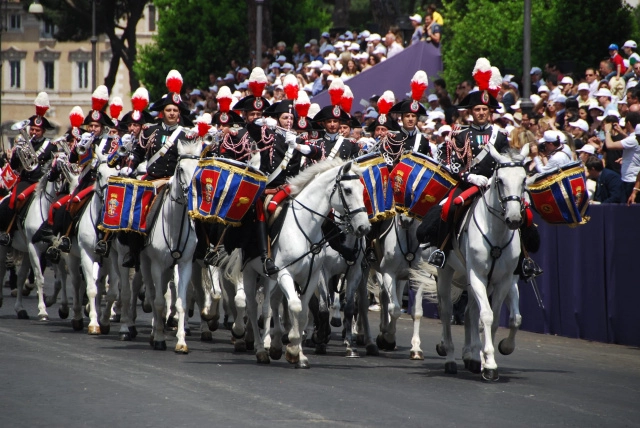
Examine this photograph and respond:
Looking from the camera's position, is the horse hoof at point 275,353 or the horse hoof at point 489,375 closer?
the horse hoof at point 489,375

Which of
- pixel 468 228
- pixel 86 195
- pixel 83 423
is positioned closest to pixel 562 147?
pixel 468 228

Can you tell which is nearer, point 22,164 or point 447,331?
point 447,331

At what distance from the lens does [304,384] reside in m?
12.4

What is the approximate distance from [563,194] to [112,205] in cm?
560

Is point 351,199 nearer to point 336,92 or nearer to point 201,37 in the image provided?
point 336,92

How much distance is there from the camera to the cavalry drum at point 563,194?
13.6m

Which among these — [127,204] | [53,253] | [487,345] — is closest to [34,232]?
[53,253]

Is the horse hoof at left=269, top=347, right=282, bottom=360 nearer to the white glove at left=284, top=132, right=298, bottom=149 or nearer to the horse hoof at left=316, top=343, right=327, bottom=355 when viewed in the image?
the horse hoof at left=316, top=343, right=327, bottom=355

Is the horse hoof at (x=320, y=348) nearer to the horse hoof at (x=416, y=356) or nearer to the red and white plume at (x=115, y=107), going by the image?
the horse hoof at (x=416, y=356)

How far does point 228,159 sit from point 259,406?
152 inches

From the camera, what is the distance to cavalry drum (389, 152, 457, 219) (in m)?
14.6

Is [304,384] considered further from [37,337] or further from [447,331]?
[37,337]

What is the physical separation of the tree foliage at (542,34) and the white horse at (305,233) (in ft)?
40.7

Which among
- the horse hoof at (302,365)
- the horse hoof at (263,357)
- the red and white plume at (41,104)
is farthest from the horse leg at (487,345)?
the red and white plume at (41,104)
